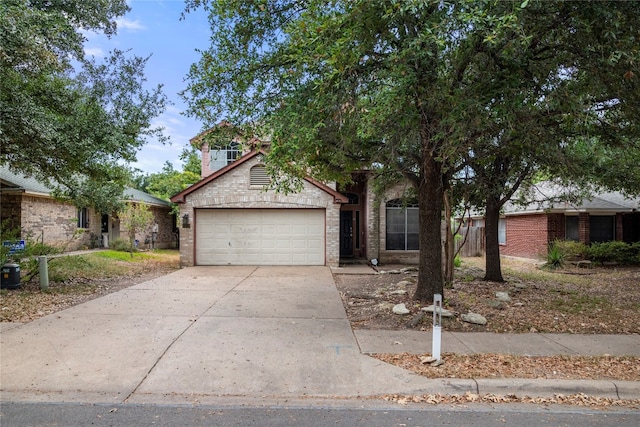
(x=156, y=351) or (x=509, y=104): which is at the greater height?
(x=509, y=104)

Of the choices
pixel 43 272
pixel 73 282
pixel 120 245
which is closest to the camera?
pixel 43 272

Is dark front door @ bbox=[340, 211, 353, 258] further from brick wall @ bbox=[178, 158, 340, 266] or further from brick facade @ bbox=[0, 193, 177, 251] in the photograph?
brick facade @ bbox=[0, 193, 177, 251]

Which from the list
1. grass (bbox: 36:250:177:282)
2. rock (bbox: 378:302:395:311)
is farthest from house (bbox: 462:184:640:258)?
grass (bbox: 36:250:177:282)

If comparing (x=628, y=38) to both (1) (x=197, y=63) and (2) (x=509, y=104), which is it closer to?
(2) (x=509, y=104)

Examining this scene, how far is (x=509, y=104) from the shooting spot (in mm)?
5684

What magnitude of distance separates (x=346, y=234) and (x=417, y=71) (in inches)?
540

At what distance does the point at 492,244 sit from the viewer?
12.9m

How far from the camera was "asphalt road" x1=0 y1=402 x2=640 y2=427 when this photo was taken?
392cm

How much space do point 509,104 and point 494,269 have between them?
810 cm

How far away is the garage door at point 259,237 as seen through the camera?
16.4m

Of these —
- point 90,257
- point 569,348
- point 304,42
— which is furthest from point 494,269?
point 90,257

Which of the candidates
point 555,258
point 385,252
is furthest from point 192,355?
point 555,258

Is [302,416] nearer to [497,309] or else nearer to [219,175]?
[497,309]

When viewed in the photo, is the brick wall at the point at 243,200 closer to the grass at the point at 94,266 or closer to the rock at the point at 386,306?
the grass at the point at 94,266
